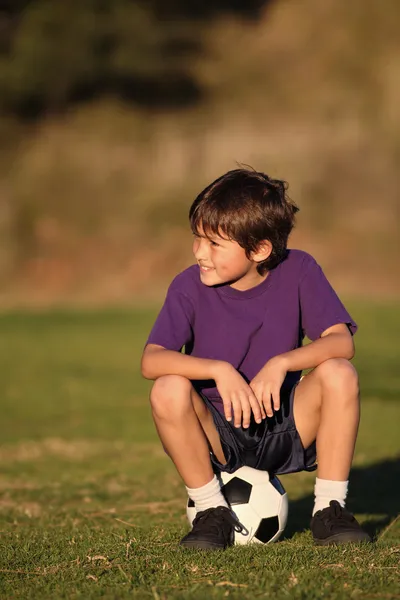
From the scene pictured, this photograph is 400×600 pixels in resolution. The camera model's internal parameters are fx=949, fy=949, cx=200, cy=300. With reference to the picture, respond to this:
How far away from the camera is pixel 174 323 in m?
4.77

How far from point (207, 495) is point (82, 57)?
127 feet

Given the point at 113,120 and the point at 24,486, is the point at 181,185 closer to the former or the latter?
the point at 113,120

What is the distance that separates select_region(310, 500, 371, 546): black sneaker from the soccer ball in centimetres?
22

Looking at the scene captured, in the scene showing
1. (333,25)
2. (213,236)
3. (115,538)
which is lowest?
(115,538)

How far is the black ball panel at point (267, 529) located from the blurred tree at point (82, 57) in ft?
123

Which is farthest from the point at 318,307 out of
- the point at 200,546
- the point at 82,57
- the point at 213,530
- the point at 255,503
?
the point at 82,57

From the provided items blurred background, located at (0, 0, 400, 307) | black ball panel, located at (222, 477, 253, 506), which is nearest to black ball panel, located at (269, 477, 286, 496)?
black ball panel, located at (222, 477, 253, 506)

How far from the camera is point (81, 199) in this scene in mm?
40156

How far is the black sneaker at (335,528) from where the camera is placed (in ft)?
14.3

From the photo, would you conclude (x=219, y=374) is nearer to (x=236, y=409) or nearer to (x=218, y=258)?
(x=236, y=409)

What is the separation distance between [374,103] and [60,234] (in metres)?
16.0

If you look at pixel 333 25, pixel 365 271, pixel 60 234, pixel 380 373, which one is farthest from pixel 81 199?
pixel 380 373

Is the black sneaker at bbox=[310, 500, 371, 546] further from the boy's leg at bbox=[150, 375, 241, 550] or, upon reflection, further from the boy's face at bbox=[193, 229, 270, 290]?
the boy's face at bbox=[193, 229, 270, 290]

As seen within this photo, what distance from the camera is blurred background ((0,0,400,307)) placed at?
36344mm
